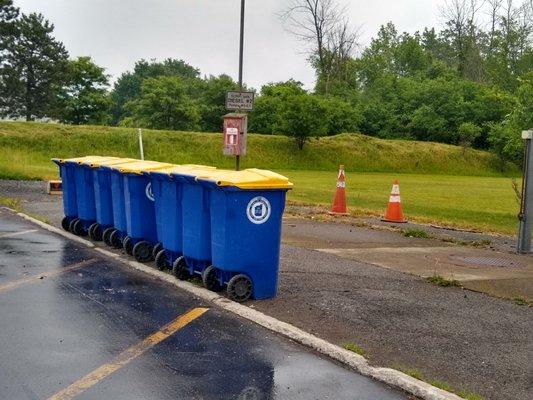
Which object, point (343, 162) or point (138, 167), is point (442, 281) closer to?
point (138, 167)

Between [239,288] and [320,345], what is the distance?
5.25ft

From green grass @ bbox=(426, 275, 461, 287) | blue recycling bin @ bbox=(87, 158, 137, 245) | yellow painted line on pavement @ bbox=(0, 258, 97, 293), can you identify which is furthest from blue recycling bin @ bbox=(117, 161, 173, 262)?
green grass @ bbox=(426, 275, 461, 287)

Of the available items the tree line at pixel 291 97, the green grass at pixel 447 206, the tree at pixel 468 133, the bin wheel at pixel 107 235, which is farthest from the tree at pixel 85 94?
the bin wheel at pixel 107 235

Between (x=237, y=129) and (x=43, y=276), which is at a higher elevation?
(x=237, y=129)

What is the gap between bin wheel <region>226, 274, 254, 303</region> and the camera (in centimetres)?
666

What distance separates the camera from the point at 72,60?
211 feet

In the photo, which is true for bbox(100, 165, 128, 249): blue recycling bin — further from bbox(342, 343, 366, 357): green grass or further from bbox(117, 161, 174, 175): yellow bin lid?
bbox(342, 343, 366, 357): green grass

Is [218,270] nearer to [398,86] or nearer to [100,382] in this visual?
[100,382]

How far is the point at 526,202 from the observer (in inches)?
427

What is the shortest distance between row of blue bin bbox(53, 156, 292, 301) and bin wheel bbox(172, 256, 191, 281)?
10 mm

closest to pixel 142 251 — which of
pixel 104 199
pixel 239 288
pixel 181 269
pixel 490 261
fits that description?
pixel 181 269

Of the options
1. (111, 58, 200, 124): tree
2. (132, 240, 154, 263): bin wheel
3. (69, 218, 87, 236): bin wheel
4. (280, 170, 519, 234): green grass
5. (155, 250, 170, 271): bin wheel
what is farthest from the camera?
(111, 58, 200, 124): tree

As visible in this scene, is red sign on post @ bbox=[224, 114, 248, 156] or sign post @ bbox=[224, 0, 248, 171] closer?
sign post @ bbox=[224, 0, 248, 171]

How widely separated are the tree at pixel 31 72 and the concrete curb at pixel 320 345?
177ft
